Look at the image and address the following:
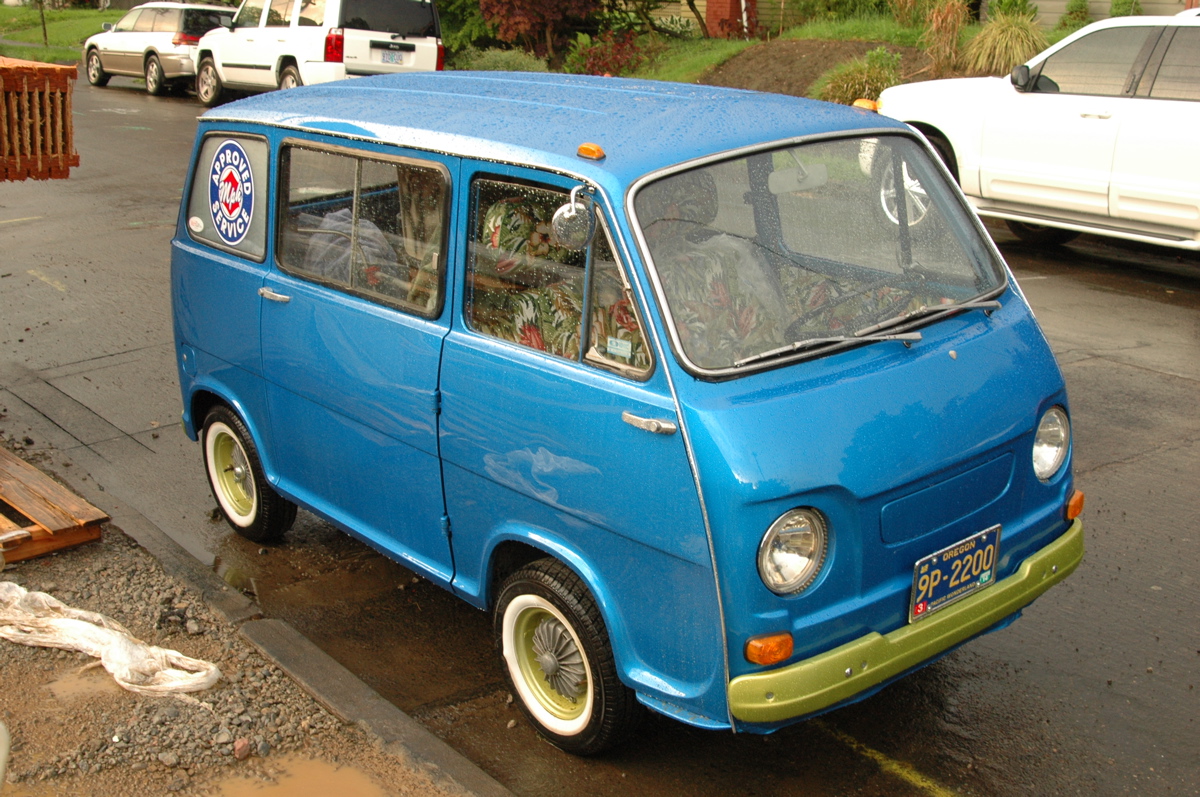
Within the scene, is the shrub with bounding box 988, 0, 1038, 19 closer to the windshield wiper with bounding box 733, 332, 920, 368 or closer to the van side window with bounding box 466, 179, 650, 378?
the windshield wiper with bounding box 733, 332, 920, 368

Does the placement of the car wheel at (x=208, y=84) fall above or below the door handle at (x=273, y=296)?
above

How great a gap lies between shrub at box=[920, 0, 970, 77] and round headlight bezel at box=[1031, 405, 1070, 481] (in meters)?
13.2

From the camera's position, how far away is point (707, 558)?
3.15 m

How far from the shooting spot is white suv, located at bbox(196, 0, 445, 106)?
18.0 metres

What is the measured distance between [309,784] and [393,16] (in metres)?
16.7

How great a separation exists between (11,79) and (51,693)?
12.6 feet

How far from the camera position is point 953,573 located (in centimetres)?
353

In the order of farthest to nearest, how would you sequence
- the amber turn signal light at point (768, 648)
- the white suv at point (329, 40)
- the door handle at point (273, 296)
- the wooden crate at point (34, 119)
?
the white suv at point (329, 40) < the wooden crate at point (34, 119) < the door handle at point (273, 296) < the amber turn signal light at point (768, 648)

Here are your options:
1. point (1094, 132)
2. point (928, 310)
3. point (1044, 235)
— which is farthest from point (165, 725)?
point (1044, 235)

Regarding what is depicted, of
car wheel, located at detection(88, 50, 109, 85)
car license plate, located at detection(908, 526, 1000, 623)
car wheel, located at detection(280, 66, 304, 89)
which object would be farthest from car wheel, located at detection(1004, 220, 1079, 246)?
car wheel, located at detection(88, 50, 109, 85)

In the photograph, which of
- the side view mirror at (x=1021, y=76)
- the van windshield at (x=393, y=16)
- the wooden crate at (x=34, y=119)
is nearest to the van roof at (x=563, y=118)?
the wooden crate at (x=34, y=119)

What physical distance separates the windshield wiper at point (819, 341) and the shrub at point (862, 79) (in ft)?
39.8

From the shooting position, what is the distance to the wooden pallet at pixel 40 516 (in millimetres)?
4926

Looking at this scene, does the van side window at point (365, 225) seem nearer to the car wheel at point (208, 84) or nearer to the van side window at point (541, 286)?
the van side window at point (541, 286)
